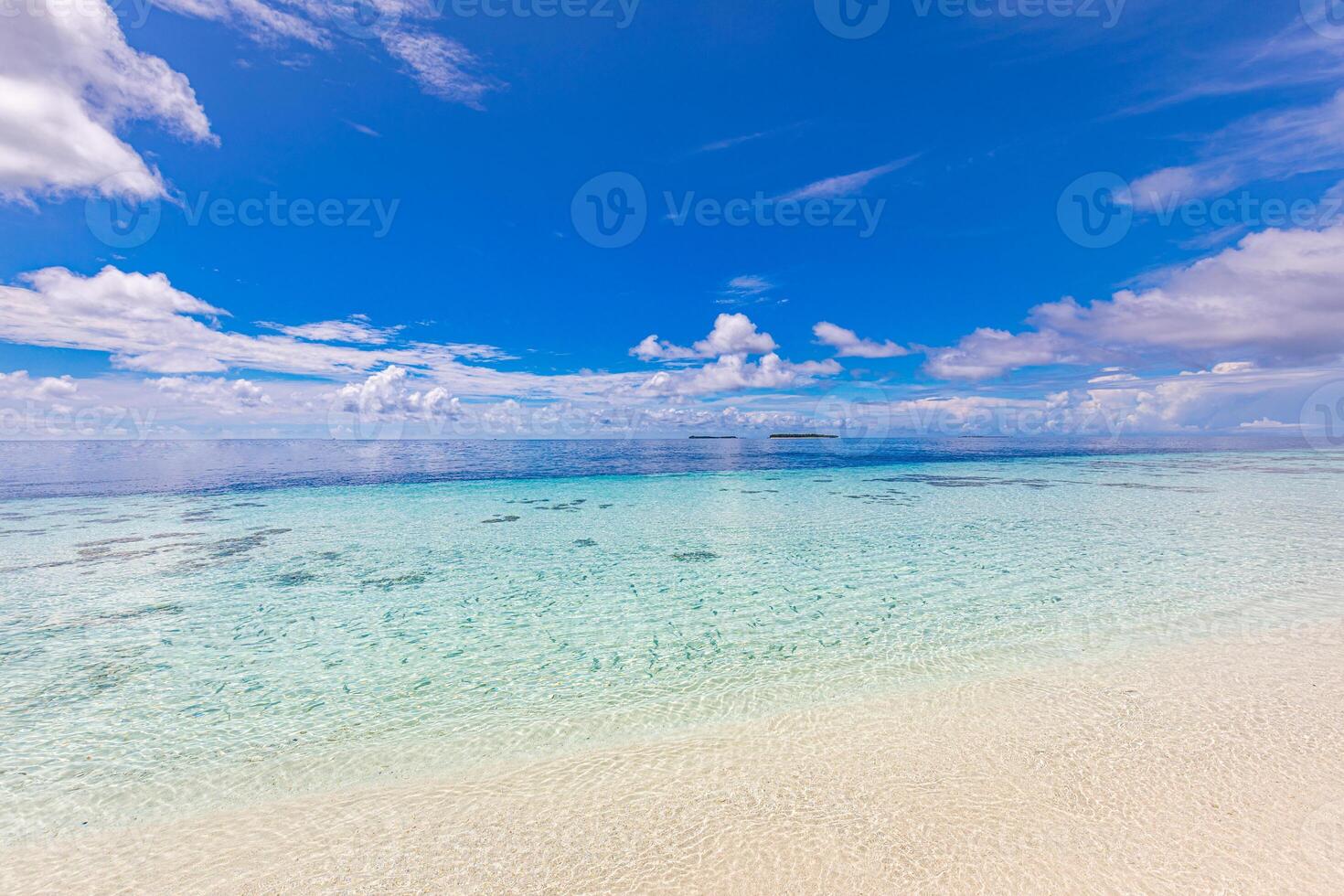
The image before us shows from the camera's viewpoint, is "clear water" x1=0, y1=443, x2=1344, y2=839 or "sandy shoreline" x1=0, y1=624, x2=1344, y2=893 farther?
"clear water" x1=0, y1=443, x2=1344, y2=839

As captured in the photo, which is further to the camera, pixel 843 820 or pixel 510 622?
pixel 510 622

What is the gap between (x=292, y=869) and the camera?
5.36 metres

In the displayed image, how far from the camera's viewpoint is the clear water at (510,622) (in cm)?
777

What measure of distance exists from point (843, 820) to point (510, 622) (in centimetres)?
940

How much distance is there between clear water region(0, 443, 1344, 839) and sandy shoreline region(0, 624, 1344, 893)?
0.83 m

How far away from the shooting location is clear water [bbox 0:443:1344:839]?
25.5 feet

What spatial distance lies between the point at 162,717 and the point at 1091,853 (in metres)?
12.8

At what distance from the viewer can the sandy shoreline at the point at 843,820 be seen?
Answer: 5090mm

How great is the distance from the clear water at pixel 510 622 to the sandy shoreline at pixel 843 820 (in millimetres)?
825

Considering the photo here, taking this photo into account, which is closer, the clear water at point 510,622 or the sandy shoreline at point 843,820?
the sandy shoreline at point 843,820

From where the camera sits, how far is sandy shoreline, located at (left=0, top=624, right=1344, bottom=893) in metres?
5.09

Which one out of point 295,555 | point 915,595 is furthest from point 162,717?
point 915,595

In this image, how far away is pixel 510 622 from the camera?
518 inches

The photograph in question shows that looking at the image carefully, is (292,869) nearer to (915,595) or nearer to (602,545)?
(915,595)
